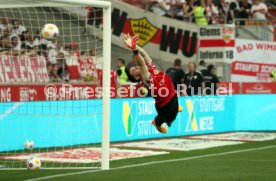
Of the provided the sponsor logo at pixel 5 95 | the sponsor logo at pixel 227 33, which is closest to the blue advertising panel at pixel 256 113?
the sponsor logo at pixel 227 33

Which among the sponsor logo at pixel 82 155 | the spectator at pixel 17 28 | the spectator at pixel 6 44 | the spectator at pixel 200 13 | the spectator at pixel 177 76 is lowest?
the sponsor logo at pixel 82 155

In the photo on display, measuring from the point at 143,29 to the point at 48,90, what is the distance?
870 centimetres

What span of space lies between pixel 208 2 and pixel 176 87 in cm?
947

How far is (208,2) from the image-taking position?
3222 centimetres

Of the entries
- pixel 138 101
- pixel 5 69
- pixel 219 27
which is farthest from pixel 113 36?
pixel 5 69

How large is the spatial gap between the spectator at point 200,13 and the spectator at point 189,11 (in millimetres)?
174

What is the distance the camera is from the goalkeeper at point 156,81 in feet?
46.3

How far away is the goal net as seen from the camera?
18219 millimetres

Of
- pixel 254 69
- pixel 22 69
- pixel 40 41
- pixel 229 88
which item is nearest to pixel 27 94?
pixel 22 69

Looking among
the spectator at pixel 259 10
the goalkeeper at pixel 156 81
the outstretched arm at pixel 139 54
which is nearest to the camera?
the outstretched arm at pixel 139 54

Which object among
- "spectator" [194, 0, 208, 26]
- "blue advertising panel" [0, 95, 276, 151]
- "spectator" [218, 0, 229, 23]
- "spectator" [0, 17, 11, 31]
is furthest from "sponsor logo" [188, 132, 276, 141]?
"spectator" [218, 0, 229, 23]

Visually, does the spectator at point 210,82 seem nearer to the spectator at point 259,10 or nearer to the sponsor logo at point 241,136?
the sponsor logo at point 241,136

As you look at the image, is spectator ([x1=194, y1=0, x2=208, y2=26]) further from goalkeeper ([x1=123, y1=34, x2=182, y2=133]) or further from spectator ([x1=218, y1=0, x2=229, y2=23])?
goalkeeper ([x1=123, y1=34, x2=182, y2=133])

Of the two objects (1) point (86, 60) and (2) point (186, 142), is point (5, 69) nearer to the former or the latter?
(1) point (86, 60)
